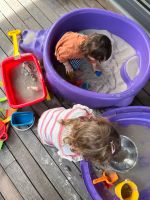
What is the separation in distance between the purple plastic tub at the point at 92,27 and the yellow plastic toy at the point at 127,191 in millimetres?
393

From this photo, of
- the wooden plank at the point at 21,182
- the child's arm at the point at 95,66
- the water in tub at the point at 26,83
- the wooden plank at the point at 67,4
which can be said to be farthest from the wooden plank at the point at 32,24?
the wooden plank at the point at 21,182

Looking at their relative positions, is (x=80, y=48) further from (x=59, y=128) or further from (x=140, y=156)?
(x=140, y=156)

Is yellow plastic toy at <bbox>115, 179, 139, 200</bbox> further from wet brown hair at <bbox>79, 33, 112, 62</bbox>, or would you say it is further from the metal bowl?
wet brown hair at <bbox>79, 33, 112, 62</bbox>

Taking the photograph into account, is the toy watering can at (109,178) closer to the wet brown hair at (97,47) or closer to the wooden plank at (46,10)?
the wet brown hair at (97,47)

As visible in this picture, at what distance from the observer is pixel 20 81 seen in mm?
1855

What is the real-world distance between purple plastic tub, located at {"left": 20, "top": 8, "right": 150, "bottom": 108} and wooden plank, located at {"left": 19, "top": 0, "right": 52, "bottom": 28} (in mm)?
244

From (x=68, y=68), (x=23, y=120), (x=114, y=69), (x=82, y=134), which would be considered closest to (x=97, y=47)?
(x=68, y=68)

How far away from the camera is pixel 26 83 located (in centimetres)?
186

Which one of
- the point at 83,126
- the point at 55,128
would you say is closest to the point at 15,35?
the point at 55,128

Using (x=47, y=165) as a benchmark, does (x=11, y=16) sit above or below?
above

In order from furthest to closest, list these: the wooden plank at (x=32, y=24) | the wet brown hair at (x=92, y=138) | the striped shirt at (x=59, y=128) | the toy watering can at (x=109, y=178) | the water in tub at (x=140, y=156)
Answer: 1. the wooden plank at (x=32, y=24)
2. the water in tub at (x=140, y=156)
3. the toy watering can at (x=109, y=178)
4. the striped shirt at (x=59, y=128)
5. the wet brown hair at (x=92, y=138)

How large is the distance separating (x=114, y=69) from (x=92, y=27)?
27 centimetres

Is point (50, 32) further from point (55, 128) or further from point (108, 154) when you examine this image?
point (108, 154)

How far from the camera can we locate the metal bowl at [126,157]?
5.42ft
